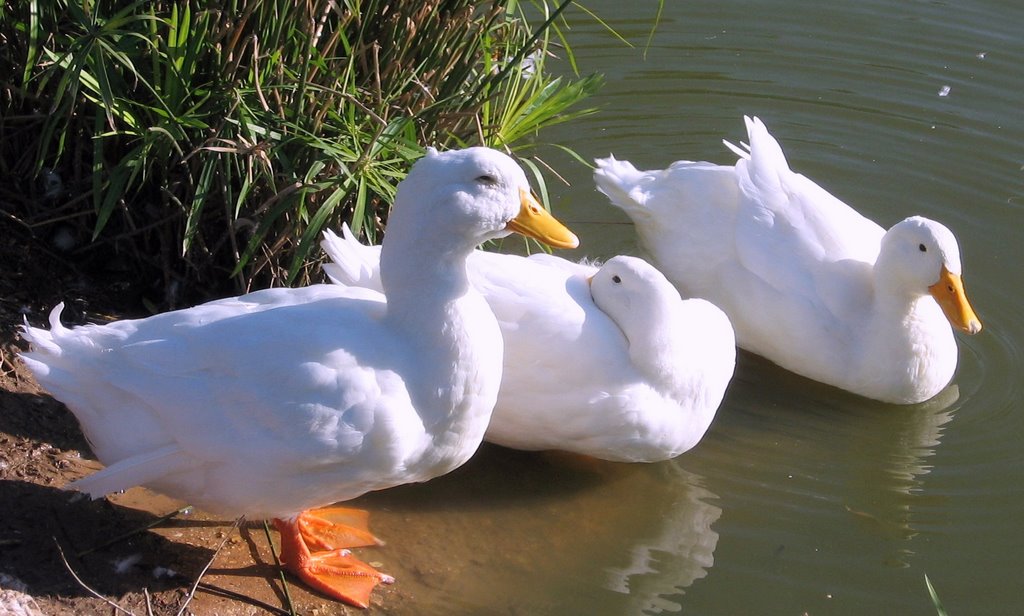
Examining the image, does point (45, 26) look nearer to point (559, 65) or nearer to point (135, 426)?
point (135, 426)

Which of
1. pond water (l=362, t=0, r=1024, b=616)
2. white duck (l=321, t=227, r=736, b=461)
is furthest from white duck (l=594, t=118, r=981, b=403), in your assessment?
white duck (l=321, t=227, r=736, b=461)

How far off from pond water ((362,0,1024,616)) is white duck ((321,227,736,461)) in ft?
0.92

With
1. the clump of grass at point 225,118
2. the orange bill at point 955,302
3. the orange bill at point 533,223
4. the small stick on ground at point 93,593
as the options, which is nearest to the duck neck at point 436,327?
the orange bill at point 533,223

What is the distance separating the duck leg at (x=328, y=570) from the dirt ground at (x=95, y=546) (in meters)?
0.04

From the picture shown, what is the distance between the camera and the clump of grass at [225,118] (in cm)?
461

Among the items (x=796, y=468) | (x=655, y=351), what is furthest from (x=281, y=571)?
(x=796, y=468)

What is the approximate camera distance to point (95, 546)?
159 inches

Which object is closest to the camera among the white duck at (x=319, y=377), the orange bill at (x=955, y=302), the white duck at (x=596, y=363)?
the white duck at (x=319, y=377)

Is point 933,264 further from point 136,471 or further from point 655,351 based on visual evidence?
point 136,471

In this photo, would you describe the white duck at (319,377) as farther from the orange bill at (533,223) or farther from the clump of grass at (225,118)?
the clump of grass at (225,118)

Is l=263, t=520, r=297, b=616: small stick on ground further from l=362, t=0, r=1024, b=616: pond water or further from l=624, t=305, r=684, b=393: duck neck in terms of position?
l=624, t=305, r=684, b=393: duck neck

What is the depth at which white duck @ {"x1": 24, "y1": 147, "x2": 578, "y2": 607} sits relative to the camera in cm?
365

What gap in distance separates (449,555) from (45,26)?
265 centimetres

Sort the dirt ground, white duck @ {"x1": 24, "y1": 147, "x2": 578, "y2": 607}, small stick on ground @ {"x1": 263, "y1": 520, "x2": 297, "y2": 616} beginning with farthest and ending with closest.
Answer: small stick on ground @ {"x1": 263, "y1": 520, "x2": 297, "y2": 616} < the dirt ground < white duck @ {"x1": 24, "y1": 147, "x2": 578, "y2": 607}
